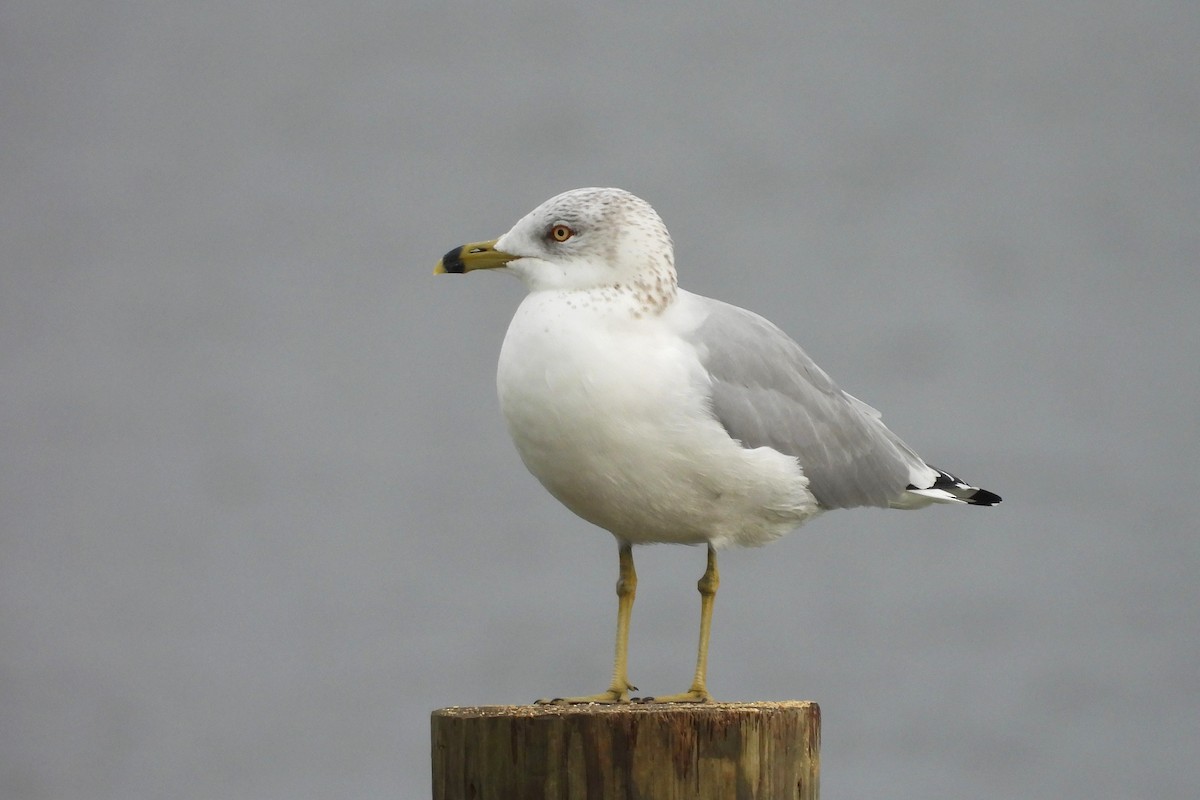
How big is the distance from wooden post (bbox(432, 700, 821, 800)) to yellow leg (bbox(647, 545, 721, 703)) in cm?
25

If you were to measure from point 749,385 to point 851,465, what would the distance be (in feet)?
0.93

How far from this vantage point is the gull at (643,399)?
208 cm

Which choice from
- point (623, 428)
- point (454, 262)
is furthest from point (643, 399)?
point (454, 262)

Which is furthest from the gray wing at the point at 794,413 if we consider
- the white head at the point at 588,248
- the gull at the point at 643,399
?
the white head at the point at 588,248

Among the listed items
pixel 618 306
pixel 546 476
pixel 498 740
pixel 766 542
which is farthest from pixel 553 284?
pixel 498 740

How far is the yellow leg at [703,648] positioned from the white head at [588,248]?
18.1 inches

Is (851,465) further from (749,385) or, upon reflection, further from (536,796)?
(536,796)

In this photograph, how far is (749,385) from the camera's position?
2.26 metres

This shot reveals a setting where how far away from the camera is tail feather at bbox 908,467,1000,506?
8.39 ft

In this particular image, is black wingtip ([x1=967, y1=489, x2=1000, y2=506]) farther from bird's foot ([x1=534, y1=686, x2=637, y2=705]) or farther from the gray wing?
bird's foot ([x1=534, y1=686, x2=637, y2=705])

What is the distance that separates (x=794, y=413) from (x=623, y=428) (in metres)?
0.39

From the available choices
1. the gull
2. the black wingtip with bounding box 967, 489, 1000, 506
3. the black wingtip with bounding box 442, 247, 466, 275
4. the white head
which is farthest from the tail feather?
the black wingtip with bounding box 442, 247, 466, 275

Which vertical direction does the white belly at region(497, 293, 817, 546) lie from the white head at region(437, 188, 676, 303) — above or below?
below

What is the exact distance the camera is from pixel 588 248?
7.20ft
